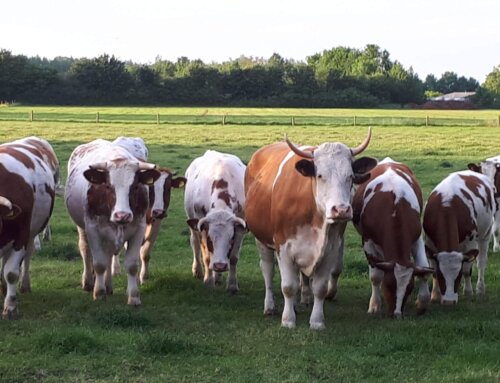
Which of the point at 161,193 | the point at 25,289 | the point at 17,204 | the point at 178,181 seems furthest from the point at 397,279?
the point at 25,289

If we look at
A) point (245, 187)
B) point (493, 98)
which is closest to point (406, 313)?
point (245, 187)

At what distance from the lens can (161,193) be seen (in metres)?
11.2

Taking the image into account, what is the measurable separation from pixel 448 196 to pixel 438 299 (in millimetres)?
1319

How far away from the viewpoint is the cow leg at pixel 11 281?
8812 mm

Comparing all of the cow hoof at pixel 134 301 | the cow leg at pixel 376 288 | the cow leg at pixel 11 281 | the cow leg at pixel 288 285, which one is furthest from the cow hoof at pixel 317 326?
the cow leg at pixel 11 281

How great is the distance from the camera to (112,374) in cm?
677

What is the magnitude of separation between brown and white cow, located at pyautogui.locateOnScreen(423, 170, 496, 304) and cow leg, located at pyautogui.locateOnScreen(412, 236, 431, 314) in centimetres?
33

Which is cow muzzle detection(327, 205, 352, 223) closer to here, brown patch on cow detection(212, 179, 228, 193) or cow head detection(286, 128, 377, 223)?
cow head detection(286, 128, 377, 223)

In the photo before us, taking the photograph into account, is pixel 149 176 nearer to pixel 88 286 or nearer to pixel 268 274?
pixel 268 274

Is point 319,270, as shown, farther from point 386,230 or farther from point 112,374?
point 112,374

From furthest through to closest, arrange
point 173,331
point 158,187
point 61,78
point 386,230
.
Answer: point 61,78
point 158,187
point 386,230
point 173,331

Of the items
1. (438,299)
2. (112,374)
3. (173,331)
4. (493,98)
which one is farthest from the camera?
(493,98)

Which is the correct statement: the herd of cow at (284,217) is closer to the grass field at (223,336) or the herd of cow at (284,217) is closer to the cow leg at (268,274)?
the cow leg at (268,274)

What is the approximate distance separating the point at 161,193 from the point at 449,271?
418 centimetres
